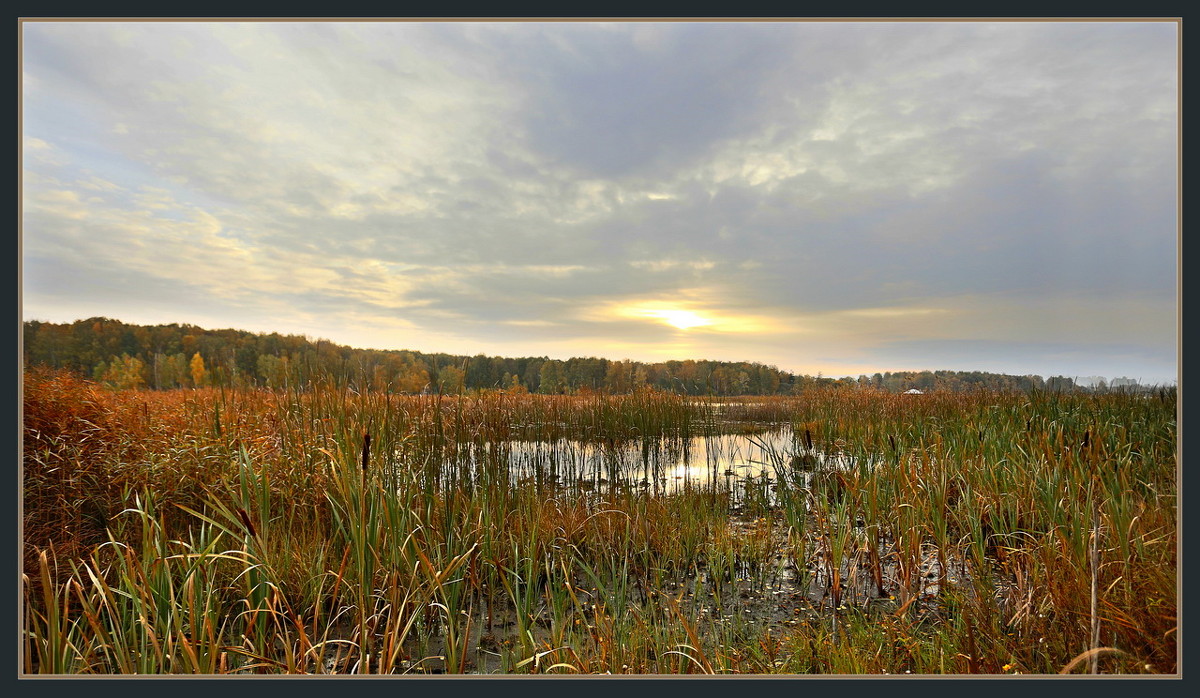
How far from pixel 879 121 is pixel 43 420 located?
222 inches

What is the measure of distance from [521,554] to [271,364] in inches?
94.1

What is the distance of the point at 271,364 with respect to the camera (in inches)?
141

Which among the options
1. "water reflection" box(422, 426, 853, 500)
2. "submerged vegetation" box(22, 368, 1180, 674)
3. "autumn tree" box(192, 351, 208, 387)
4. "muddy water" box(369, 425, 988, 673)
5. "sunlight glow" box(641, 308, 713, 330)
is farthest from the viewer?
"water reflection" box(422, 426, 853, 500)

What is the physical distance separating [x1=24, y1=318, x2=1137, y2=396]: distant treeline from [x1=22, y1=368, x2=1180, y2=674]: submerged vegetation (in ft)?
0.55

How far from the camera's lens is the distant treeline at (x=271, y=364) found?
8.98 feet

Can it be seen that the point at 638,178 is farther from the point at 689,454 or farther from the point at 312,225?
the point at 689,454

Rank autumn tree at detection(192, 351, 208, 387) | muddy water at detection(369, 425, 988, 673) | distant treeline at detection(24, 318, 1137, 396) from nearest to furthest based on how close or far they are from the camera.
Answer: muddy water at detection(369, 425, 988, 673) → distant treeline at detection(24, 318, 1137, 396) → autumn tree at detection(192, 351, 208, 387)

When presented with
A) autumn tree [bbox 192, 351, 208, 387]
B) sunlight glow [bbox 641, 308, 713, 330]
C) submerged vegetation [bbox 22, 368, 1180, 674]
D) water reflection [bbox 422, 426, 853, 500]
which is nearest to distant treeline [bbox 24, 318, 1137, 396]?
autumn tree [bbox 192, 351, 208, 387]

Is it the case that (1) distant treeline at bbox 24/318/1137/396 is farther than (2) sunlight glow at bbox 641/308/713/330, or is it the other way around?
(2) sunlight glow at bbox 641/308/713/330

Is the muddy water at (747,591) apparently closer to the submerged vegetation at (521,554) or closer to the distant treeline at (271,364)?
the submerged vegetation at (521,554)

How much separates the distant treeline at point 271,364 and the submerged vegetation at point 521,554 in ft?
0.55

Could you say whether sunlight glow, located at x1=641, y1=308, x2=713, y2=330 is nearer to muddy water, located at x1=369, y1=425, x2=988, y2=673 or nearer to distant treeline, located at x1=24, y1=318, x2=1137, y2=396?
distant treeline, located at x1=24, y1=318, x2=1137, y2=396

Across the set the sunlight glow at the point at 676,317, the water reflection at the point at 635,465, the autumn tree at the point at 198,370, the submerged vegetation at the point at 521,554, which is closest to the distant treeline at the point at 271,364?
the autumn tree at the point at 198,370

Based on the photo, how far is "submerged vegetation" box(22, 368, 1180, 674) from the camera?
7.00 feet
